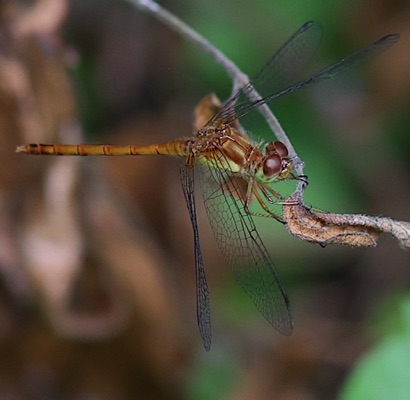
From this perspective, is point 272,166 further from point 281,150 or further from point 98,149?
point 98,149

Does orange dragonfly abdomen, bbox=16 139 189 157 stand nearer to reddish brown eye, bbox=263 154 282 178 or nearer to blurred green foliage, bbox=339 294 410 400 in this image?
reddish brown eye, bbox=263 154 282 178

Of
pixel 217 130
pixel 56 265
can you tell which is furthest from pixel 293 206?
pixel 56 265

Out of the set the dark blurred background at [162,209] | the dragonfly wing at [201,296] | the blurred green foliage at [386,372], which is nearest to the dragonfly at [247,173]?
the dragonfly wing at [201,296]

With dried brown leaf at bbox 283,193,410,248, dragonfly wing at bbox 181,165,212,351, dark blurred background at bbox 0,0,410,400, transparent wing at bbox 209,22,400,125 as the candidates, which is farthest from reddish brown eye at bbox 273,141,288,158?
dark blurred background at bbox 0,0,410,400

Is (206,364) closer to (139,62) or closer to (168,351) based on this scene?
(168,351)

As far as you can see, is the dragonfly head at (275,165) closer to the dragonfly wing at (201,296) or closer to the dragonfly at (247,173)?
the dragonfly at (247,173)

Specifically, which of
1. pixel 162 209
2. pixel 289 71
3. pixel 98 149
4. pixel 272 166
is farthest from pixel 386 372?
pixel 162 209

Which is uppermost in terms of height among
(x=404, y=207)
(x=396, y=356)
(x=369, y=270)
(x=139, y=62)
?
(x=139, y=62)
